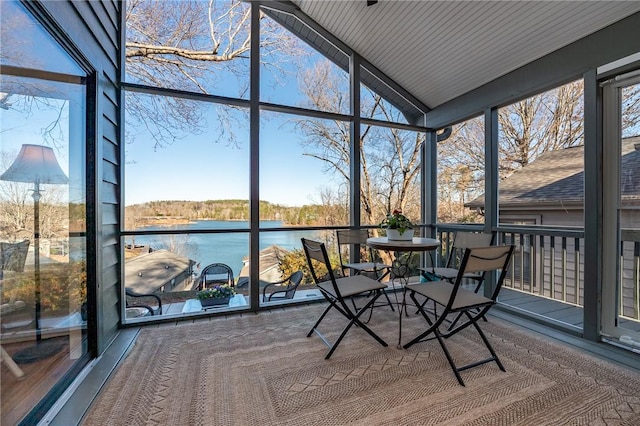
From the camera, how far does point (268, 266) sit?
355 cm

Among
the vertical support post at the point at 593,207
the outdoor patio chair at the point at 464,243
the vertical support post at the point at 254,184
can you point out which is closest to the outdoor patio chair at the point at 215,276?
the vertical support post at the point at 254,184

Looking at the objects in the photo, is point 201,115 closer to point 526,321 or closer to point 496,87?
point 496,87

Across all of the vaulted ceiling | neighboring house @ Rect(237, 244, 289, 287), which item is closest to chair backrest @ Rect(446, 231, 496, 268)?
the vaulted ceiling

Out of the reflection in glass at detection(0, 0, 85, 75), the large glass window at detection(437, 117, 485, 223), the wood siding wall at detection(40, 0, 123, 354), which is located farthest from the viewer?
→ the large glass window at detection(437, 117, 485, 223)

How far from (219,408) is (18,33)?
91.5 inches

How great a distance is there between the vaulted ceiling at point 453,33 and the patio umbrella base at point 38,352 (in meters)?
4.20

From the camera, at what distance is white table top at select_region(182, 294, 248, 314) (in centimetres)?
320

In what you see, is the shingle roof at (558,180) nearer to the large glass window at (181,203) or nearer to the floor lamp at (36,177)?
the large glass window at (181,203)

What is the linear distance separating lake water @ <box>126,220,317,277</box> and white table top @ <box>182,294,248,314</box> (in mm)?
302

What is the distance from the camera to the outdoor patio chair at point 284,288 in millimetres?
3555

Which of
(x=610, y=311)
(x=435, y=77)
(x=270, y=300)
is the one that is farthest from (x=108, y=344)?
(x=435, y=77)

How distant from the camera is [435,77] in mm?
3846

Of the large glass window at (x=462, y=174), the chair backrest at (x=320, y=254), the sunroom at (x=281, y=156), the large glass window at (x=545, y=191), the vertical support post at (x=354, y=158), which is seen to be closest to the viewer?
the sunroom at (x=281, y=156)

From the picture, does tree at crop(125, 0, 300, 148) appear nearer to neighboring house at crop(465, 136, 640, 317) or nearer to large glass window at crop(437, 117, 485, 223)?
large glass window at crop(437, 117, 485, 223)
